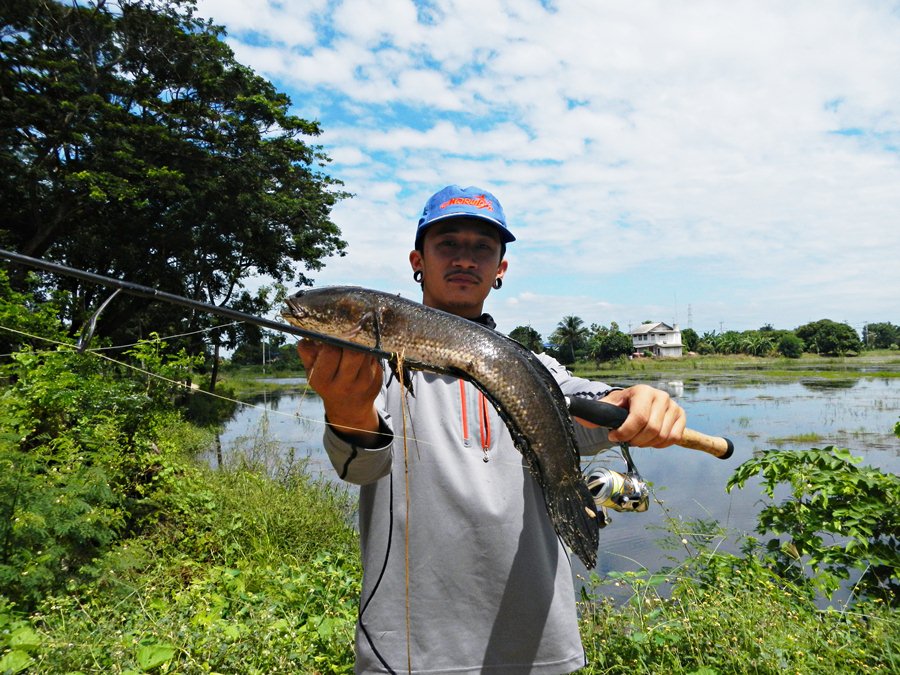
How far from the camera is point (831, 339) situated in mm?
78812

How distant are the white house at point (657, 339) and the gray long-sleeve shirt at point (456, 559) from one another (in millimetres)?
94120

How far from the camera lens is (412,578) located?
6.82 feet

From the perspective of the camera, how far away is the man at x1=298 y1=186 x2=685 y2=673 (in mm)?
1998

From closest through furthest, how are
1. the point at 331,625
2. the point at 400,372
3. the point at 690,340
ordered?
1. the point at 400,372
2. the point at 331,625
3. the point at 690,340

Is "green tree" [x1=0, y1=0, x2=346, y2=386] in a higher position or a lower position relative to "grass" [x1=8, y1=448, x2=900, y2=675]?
higher

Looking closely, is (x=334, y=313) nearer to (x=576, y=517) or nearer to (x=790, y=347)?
(x=576, y=517)

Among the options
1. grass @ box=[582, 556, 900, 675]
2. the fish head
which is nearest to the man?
the fish head

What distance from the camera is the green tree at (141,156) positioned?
14.5 m

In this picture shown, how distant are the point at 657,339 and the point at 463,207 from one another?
101895mm

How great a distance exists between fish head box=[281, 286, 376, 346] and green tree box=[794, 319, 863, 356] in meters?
92.5

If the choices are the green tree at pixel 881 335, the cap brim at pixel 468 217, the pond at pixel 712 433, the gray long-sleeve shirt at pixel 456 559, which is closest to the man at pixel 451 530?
the gray long-sleeve shirt at pixel 456 559

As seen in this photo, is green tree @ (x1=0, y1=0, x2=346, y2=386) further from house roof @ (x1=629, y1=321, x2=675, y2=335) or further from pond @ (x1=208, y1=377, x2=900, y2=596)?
house roof @ (x1=629, y1=321, x2=675, y2=335)

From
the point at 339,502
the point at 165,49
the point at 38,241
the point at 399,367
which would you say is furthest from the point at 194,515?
the point at 165,49

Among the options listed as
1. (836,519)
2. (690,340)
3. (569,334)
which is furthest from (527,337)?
(690,340)
